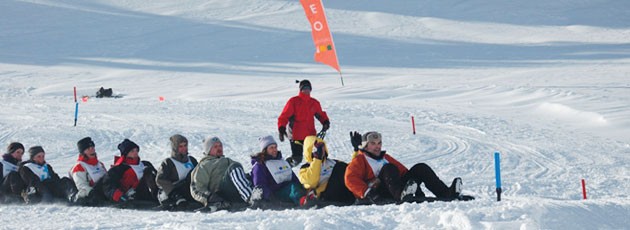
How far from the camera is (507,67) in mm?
33844

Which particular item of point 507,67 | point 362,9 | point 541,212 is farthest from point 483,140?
point 362,9

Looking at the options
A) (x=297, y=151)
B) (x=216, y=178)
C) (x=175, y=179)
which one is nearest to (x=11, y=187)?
(x=175, y=179)

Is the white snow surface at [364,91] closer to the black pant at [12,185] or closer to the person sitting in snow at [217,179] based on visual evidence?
the black pant at [12,185]

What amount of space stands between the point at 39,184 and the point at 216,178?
2408mm

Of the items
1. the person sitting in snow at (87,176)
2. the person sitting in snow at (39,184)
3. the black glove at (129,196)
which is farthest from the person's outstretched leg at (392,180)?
the person sitting in snow at (39,184)

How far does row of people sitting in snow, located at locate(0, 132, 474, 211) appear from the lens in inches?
335

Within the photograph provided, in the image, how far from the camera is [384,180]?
27.7 feet

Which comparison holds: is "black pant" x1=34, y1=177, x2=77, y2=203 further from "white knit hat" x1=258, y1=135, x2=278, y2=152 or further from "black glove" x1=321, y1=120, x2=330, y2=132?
"black glove" x1=321, y1=120, x2=330, y2=132

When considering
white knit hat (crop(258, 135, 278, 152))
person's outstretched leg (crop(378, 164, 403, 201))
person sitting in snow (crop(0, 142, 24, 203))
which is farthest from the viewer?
person sitting in snow (crop(0, 142, 24, 203))

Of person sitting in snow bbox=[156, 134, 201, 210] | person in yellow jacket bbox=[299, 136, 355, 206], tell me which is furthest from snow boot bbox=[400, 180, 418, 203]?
person sitting in snow bbox=[156, 134, 201, 210]

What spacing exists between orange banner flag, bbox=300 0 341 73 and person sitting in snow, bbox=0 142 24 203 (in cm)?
1194

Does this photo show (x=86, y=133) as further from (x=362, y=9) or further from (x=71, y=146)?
(x=362, y=9)

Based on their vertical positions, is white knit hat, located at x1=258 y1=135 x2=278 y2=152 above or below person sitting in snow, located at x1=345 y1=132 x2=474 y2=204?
above

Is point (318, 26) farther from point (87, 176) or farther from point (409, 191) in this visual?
point (409, 191)
